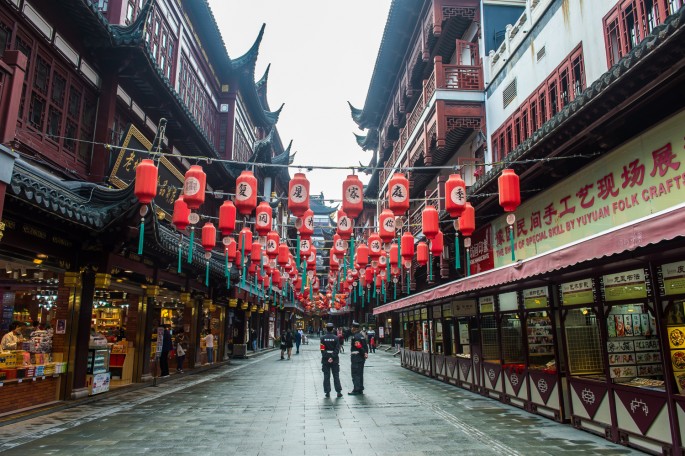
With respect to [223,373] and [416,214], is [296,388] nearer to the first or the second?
[223,373]

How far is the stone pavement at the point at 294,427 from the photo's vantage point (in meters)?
7.29

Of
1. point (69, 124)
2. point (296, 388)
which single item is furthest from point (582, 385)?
point (69, 124)

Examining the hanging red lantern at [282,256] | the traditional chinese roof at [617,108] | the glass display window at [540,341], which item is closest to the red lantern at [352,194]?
the traditional chinese roof at [617,108]

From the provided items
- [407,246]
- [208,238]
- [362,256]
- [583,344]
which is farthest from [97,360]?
[583,344]

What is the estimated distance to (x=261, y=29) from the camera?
24516 mm

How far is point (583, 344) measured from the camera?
8.71m

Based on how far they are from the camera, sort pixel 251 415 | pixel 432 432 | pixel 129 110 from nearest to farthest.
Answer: pixel 432 432 < pixel 251 415 < pixel 129 110

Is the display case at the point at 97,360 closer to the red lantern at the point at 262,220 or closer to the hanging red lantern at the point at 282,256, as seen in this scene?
the red lantern at the point at 262,220

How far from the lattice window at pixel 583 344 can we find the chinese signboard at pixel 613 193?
205cm

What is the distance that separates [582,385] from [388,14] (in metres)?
20.6

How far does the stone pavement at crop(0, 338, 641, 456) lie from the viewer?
287 inches

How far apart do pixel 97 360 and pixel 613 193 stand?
1264 cm

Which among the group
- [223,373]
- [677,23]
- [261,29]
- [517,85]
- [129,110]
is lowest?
[223,373]

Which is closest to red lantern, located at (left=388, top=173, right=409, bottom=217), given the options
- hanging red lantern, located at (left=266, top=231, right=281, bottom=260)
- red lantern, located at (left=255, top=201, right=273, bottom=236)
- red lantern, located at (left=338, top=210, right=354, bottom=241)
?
red lantern, located at (left=338, top=210, right=354, bottom=241)
